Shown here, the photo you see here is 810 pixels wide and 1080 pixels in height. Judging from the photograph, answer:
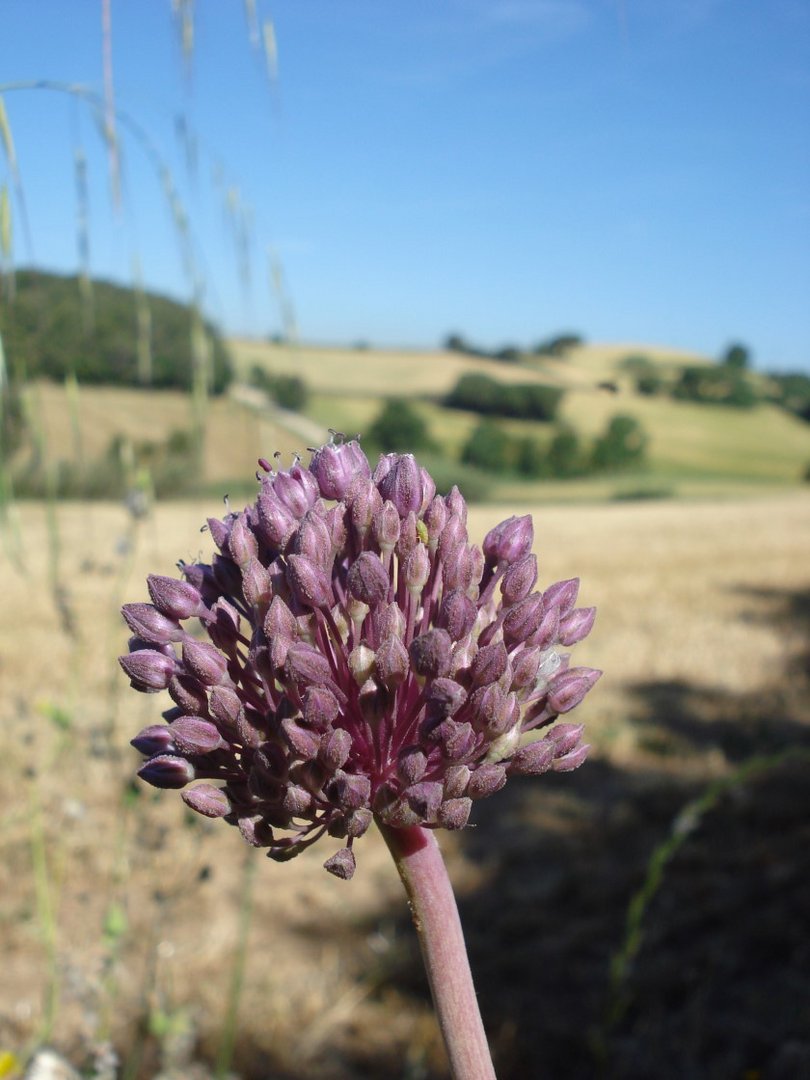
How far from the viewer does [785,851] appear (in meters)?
5.86

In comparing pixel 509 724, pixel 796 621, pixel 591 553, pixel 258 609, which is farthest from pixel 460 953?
pixel 591 553

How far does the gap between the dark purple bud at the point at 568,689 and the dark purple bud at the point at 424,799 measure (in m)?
0.28

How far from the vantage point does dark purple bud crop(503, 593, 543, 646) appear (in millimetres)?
1361

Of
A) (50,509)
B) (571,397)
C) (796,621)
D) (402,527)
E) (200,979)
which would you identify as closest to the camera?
(402,527)

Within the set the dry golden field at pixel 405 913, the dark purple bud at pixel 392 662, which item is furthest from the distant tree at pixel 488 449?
the dark purple bud at pixel 392 662

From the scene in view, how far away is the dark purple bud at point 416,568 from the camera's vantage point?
137cm

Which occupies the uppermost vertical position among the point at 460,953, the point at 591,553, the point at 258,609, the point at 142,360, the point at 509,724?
the point at 142,360

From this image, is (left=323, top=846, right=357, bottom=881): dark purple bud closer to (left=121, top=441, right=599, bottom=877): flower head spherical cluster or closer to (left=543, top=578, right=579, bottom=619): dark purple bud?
(left=121, top=441, right=599, bottom=877): flower head spherical cluster

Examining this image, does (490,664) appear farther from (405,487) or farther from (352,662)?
(405,487)

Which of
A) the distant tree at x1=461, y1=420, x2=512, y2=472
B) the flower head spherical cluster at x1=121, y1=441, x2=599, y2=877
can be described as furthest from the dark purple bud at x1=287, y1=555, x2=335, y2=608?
the distant tree at x1=461, y1=420, x2=512, y2=472

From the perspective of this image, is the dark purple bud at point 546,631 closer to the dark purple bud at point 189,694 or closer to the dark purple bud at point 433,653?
the dark purple bud at point 433,653

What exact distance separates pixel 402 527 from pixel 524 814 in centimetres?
562

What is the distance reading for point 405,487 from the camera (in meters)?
1.40

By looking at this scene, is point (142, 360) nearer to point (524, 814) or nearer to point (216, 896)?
point (216, 896)
